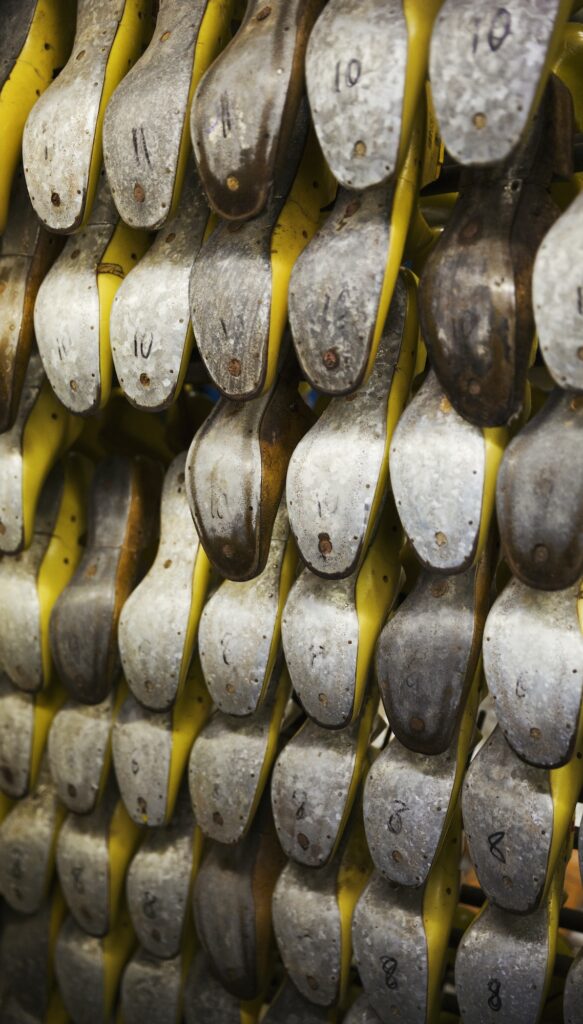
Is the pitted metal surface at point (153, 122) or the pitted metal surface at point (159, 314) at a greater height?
the pitted metal surface at point (153, 122)

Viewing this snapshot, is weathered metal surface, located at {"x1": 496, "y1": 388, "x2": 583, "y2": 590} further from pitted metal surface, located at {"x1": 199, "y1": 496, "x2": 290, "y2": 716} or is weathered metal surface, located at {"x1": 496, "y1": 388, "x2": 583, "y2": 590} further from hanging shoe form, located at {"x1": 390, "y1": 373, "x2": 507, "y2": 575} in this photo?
pitted metal surface, located at {"x1": 199, "y1": 496, "x2": 290, "y2": 716}

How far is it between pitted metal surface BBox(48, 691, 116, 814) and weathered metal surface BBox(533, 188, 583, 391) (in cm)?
93

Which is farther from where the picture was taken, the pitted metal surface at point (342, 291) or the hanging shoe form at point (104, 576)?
the hanging shoe form at point (104, 576)

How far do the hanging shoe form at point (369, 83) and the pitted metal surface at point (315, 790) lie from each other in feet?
2.41

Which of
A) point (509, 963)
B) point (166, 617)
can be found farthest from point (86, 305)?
point (509, 963)

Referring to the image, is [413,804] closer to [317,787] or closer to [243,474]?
[317,787]

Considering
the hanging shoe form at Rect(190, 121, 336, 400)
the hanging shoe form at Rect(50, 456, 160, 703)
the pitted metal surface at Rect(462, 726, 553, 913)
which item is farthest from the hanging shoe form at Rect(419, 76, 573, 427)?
the hanging shoe form at Rect(50, 456, 160, 703)

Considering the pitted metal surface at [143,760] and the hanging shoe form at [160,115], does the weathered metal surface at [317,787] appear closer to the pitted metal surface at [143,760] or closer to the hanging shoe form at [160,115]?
the pitted metal surface at [143,760]

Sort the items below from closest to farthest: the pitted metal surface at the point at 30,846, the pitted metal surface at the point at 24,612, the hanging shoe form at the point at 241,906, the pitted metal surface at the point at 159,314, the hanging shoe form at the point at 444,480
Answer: the hanging shoe form at the point at 444,480
the pitted metal surface at the point at 159,314
the hanging shoe form at the point at 241,906
the pitted metal surface at the point at 24,612
the pitted metal surface at the point at 30,846

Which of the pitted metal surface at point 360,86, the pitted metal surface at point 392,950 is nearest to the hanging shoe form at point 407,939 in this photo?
the pitted metal surface at point 392,950

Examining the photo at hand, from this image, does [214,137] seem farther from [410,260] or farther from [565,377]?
[565,377]

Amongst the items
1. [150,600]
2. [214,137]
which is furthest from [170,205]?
[150,600]

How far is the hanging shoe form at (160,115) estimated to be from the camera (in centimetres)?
136

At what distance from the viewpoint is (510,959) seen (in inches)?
51.8
